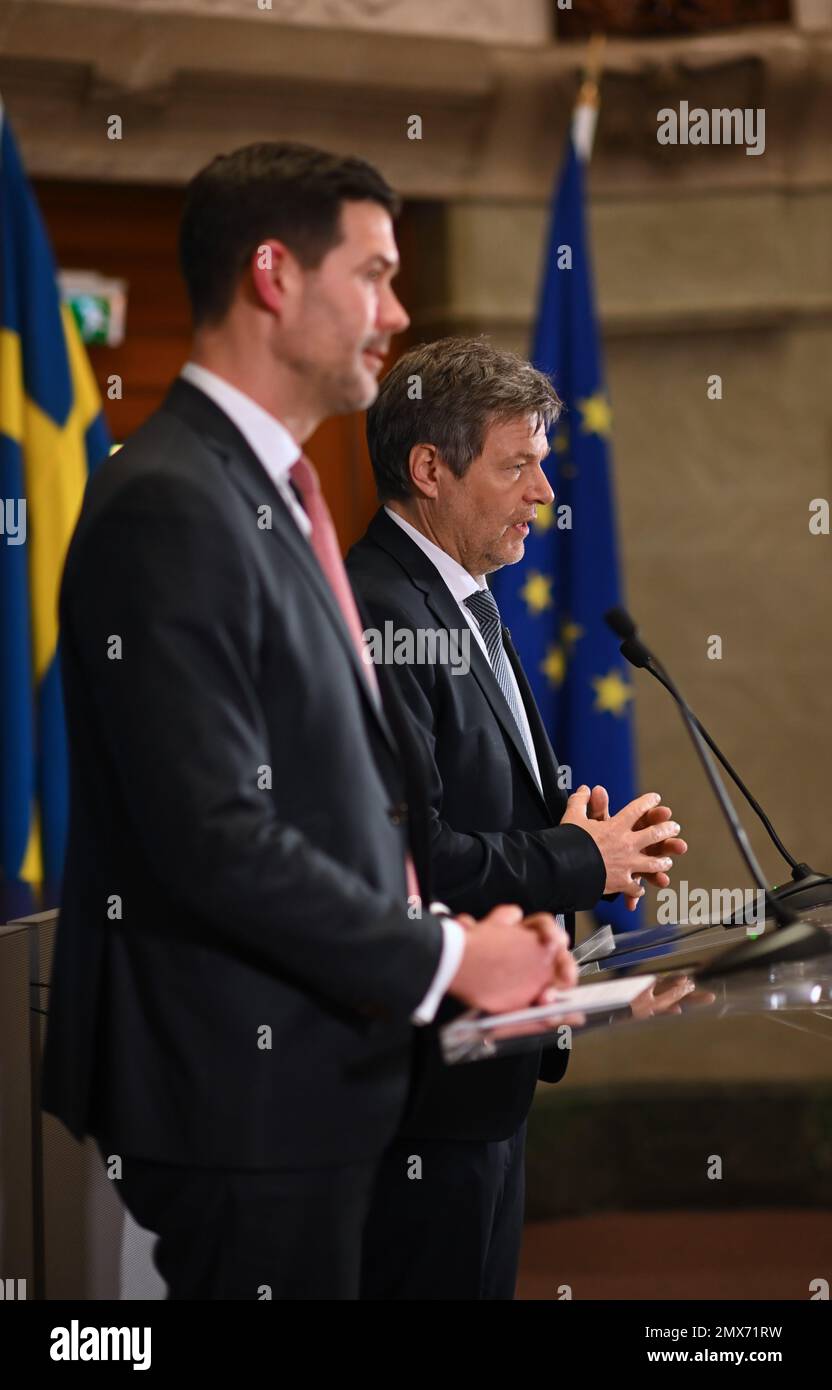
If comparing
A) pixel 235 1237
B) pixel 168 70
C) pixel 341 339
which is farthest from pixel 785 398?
pixel 235 1237

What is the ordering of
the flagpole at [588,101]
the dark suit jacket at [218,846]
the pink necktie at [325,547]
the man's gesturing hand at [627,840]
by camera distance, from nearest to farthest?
the dark suit jacket at [218,846]
the pink necktie at [325,547]
the man's gesturing hand at [627,840]
the flagpole at [588,101]

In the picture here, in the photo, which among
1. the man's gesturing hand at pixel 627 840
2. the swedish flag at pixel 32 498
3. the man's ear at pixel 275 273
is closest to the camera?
the man's ear at pixel 275 273

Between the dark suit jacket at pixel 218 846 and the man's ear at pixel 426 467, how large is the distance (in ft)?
2.38

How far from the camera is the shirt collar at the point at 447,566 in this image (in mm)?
2080

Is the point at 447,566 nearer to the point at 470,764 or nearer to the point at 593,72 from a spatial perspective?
the point at 470,764

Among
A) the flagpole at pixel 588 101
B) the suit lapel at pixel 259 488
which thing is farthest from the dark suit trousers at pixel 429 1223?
the flagpole at pixel 588 101

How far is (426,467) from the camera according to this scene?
2.07 m

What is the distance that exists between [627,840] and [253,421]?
850 millimetres

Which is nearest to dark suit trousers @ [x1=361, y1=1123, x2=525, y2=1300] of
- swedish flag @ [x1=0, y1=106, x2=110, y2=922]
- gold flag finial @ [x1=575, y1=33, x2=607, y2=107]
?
swedish flag @ [x1=0, y1=106, x2=110, y2=922]

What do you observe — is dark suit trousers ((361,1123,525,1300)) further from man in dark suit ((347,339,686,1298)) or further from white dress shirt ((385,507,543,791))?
white dress shirt ((385,507,543,791))

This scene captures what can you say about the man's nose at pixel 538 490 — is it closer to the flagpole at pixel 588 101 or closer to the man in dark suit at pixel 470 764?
the man in dark suit at pixel 470 764

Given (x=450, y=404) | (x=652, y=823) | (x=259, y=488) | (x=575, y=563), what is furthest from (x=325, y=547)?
(x=575, y=563)

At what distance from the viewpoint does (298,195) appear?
132 centimetres
